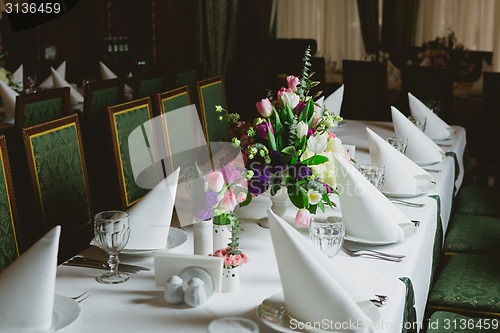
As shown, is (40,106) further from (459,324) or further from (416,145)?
(459,324)

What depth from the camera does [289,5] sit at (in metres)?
7.55

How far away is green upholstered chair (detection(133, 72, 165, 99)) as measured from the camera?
13.9 feet

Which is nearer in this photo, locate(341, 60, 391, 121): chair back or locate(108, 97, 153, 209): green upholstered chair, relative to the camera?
locate(108, 97, 153, 209): green upholstered chair

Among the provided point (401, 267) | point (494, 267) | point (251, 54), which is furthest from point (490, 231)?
point (251, 54)

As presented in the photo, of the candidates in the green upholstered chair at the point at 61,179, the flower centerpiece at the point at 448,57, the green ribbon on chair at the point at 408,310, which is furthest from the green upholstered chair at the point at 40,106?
the flower centerpiece at the point at 448,57

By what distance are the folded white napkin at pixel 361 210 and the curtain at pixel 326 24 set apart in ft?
17.6

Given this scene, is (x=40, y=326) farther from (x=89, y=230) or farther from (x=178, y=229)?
(x=89, y=230)

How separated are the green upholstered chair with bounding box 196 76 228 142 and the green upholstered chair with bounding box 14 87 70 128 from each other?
760 millimetres

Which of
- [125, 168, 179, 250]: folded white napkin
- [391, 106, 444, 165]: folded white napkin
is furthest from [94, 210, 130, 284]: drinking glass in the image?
[391, 106, 444, 165]: folded white napkin

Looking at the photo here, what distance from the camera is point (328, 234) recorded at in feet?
5.63

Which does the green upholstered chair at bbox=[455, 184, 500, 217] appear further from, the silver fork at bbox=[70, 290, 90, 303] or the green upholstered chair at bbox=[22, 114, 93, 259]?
the silver fork at bbox=[70, 290, 90, 303]

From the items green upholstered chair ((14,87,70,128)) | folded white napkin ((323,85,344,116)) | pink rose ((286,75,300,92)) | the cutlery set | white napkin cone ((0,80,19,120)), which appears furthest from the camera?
white napkin cone ((0,80,19,120))

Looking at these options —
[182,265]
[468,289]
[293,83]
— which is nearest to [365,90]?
[468,289]

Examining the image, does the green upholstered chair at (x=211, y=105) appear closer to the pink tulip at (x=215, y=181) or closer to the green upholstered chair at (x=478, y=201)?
the green upholstered chair at (x=478, y=201)
